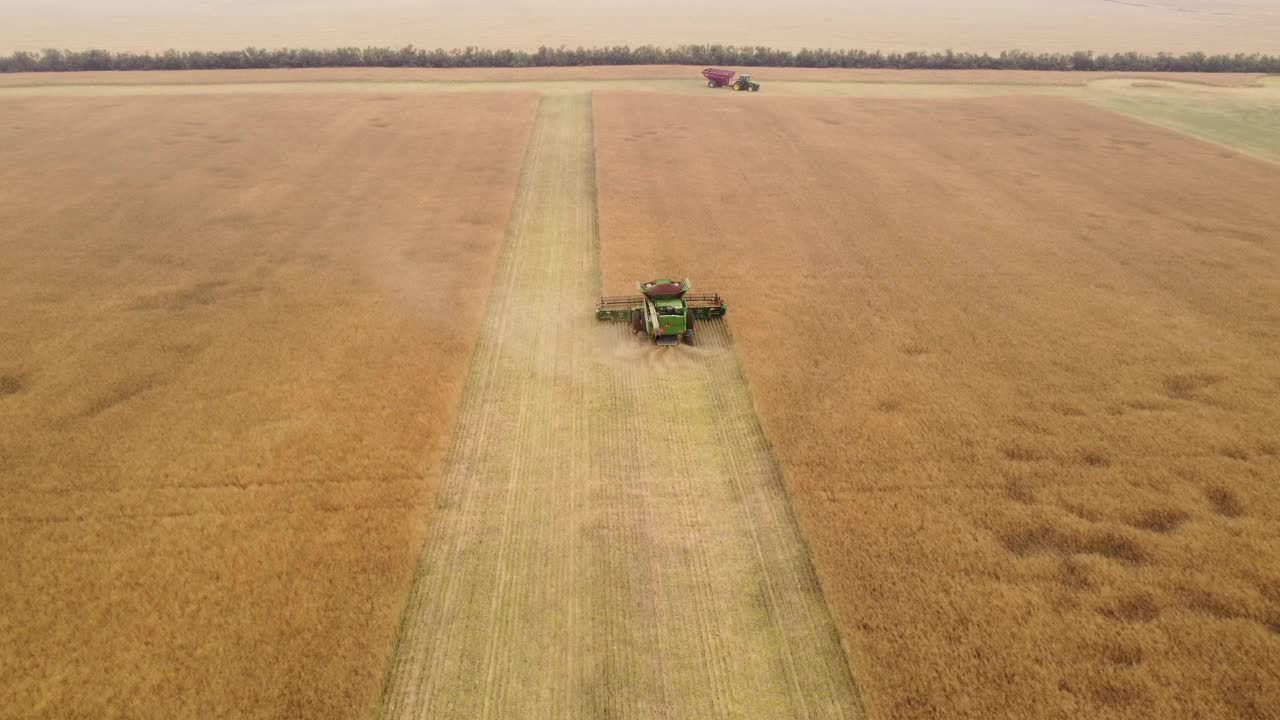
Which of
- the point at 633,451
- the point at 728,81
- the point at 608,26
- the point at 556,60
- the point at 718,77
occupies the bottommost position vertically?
the point at 633,451

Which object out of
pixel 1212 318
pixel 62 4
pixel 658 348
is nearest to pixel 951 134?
pixel 1212 318

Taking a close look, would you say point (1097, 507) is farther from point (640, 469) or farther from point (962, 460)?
point (640, 469)

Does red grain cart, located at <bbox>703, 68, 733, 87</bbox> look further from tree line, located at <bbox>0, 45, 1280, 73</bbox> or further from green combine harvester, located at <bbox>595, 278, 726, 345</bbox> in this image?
green combine harvester, located at <bbox>595, 278, 726, 345</bbox>

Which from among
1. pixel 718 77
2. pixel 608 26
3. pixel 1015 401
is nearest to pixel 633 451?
pixel 1015 401

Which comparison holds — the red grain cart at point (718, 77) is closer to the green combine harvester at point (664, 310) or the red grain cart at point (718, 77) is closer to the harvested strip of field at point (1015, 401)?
the harvested strip of field at point (1015, 401)

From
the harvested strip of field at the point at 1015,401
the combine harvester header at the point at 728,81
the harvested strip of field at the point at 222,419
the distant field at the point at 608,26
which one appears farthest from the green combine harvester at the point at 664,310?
the distant field at the point at 608,26

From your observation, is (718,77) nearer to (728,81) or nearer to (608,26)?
(728,81)
